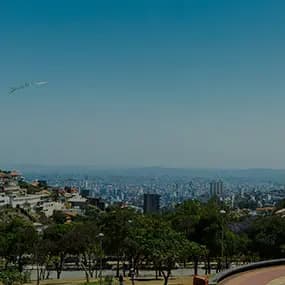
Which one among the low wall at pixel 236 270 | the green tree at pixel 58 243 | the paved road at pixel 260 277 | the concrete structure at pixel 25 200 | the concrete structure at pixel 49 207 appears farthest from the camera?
the concrete structure at pixel 49 207

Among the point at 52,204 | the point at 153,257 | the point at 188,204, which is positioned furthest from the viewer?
the point at 52,204

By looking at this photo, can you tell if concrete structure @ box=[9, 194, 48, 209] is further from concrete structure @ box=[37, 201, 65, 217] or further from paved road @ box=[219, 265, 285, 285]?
paved road @ box=[219, 265, 285, 285]

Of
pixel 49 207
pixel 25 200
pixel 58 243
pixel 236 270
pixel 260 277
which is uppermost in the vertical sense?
pixel 236 270

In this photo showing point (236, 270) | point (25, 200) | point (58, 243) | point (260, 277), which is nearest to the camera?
point (260, 277)

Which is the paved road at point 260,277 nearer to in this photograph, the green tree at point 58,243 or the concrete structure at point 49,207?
the green tree at point 58,243

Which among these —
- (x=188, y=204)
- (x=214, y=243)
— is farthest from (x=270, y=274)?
(x=188, y=204)

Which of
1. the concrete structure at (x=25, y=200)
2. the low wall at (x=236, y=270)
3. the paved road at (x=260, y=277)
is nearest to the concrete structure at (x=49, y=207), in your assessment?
the concrete structure at (x=25, y=200)

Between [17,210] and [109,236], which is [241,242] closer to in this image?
[109,236]

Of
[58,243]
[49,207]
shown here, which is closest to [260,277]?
[58,243]

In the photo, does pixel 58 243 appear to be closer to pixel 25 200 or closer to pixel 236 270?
pixel 236 270
